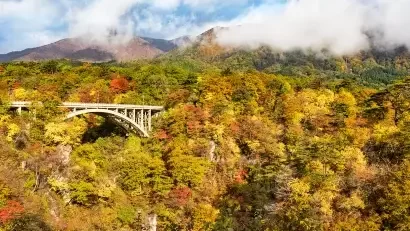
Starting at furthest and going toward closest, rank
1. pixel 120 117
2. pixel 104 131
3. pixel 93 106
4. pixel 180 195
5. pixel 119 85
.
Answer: pixel 119 85 < pixel 104 131 < pixel 120 117 < pixel 93 106 < pixel 180 195

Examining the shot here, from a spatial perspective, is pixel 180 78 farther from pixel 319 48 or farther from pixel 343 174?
pixel 319 48

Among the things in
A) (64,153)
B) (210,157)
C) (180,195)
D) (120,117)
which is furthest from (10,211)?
(210,157)

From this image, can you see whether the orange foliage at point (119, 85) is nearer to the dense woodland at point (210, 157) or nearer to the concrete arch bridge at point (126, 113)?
the dense woodland at point (210, 157)

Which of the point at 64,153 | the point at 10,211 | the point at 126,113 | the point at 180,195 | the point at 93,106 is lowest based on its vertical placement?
the point at 180,195

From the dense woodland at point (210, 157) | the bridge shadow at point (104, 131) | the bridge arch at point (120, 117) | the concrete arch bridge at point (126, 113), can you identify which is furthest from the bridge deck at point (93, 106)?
the bridge shadow at point (104, 131)

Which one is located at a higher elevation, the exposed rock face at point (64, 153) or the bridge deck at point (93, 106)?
the bridge deck at point (93, 106)

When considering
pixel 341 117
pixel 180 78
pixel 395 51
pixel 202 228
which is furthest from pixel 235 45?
pixel 202 228

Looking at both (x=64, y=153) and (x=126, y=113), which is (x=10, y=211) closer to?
(x=64, y=153)
